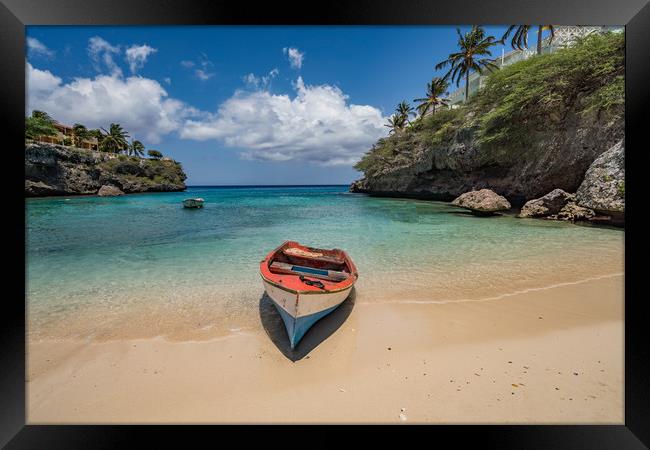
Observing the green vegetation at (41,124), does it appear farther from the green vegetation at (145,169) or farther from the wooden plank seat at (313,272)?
the wooden plank seat at (313,272)

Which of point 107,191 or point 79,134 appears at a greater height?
point 79,134

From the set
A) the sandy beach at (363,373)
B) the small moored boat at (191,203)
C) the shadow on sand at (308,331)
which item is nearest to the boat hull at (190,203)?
the small moored boat at (191,203)

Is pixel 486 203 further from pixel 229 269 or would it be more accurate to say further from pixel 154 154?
pixel 154 154

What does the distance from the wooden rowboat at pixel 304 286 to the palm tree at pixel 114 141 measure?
52.6 m

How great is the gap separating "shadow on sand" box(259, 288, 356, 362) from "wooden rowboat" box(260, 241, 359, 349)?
0.13 metres

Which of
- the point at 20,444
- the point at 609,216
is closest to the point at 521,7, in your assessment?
the point at 20,444

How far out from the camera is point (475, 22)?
5.02ft

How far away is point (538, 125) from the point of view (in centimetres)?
1341

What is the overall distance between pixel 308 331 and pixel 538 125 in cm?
1672

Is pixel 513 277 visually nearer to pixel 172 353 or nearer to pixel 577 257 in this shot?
pixel 577 257

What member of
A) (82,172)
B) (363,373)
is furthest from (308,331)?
(82,172)

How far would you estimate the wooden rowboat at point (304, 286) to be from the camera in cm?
310

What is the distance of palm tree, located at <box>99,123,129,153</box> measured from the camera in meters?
41.9

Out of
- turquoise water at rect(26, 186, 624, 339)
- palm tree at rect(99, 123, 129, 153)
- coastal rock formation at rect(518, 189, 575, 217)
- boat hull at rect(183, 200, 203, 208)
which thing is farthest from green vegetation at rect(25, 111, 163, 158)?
coastal rock formation at rect(518, 189, 575, 217)
